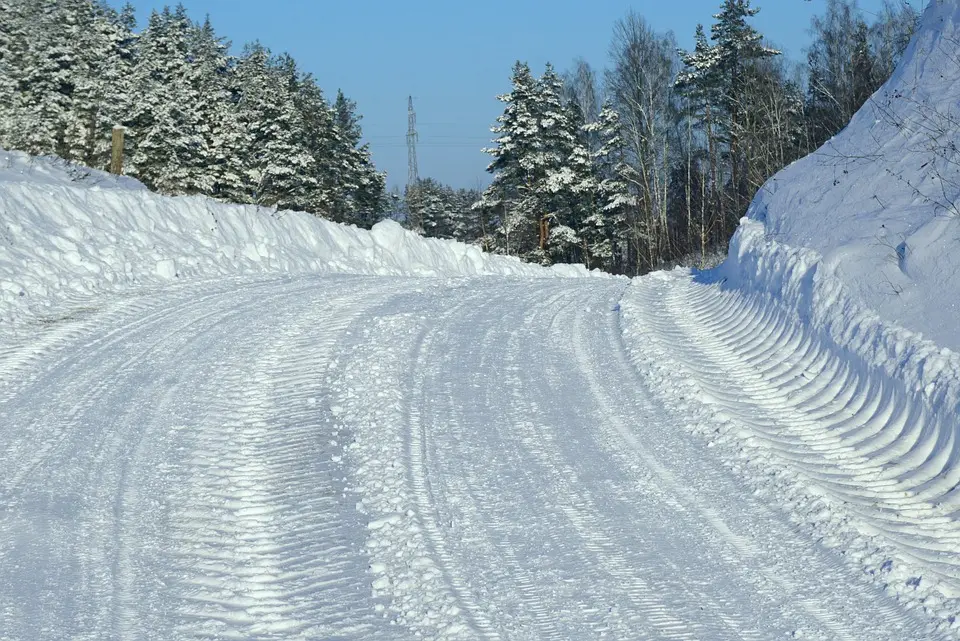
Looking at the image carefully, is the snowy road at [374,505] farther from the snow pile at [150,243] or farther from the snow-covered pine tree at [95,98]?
the snow-covered pine tree at [95,98]

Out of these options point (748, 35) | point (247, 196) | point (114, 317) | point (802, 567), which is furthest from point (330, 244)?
point (247, 196)

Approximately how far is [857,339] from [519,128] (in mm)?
33072

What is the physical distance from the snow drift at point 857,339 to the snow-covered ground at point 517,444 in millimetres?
33

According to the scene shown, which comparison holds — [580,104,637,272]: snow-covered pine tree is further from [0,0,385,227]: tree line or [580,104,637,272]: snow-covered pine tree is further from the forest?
[0,0,385,227]: tree line

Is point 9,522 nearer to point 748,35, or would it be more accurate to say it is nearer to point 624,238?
point 748,35

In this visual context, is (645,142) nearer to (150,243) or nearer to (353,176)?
(353,176)

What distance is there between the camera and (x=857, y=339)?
324 inches

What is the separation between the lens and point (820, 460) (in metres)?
6.74

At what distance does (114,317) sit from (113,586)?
708 cm

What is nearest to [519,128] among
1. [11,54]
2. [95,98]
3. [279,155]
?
[279,155]

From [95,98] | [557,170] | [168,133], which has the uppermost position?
[95,98]

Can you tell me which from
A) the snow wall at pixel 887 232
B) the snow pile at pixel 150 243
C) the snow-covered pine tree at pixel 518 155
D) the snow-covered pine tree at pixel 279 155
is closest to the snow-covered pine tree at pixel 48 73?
the snow-covered pine tree at pixel 279 155

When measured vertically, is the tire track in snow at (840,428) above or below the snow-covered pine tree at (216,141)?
below

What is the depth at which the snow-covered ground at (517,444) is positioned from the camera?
474 centimetres
